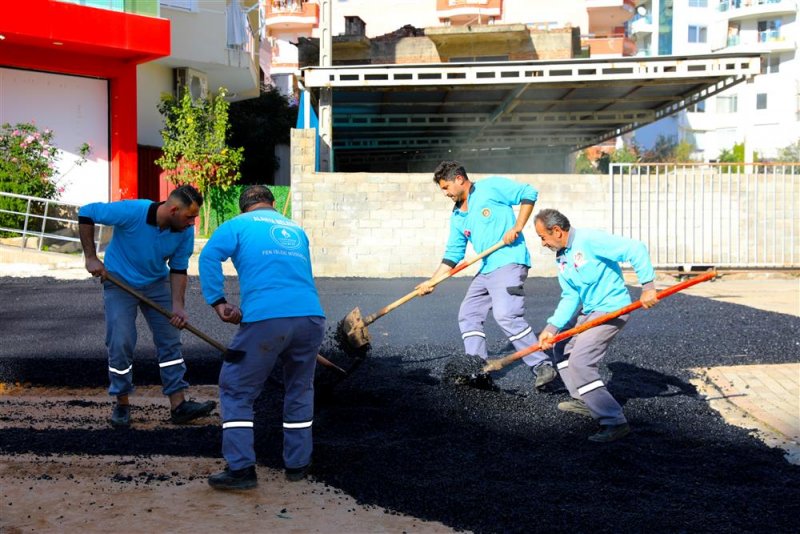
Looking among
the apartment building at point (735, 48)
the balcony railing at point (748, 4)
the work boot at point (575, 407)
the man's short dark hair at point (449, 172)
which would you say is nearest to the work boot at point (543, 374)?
the work boot at point (575, 407)

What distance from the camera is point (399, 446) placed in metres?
5.63

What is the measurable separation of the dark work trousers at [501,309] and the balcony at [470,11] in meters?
42.4

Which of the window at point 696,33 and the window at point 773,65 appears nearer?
the window at point 773,65

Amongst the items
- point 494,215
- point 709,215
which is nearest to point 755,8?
point 709,215

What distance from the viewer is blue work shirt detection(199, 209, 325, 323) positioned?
4969mm

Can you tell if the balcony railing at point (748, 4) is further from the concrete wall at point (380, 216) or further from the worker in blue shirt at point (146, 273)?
the worker in blue shirt at point (146, 273)

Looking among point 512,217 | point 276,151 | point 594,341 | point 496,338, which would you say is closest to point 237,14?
point 276,151

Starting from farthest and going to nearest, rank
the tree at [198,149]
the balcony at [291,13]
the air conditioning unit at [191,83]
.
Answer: the balcony at [291,13]
the air conditioning unit at [191,83]
the tree at [198,149]

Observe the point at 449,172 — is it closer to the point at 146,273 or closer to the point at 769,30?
the point at 146,273

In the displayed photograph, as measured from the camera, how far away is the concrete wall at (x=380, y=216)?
51.3 ft

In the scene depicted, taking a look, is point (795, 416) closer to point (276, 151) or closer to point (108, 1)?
point (108, 1)

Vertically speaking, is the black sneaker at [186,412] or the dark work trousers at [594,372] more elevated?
the dark work trousers at [594,372]

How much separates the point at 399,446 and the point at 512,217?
2.29 m

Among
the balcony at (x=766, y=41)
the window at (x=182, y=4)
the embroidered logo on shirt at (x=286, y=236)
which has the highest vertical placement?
the balcony at (x=766, y=41)
